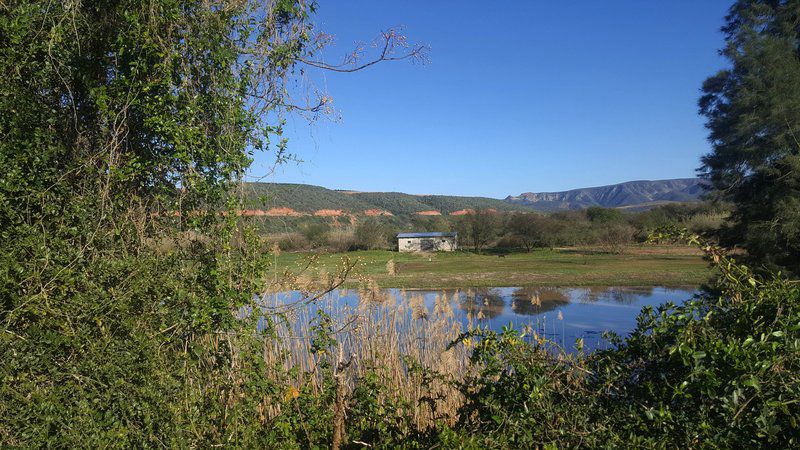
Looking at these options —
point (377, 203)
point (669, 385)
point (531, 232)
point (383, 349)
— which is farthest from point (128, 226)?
point (377, 203)

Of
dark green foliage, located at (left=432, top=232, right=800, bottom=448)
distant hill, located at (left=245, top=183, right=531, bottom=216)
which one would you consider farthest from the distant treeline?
dark green foliage, located at (left=432, top=232, right=800, bottom=448)

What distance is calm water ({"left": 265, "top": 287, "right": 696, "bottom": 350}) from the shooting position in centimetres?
988

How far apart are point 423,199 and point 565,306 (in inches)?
2787

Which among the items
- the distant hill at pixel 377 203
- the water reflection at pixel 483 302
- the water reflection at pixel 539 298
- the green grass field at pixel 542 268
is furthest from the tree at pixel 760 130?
the distant hill at pixel 377 203

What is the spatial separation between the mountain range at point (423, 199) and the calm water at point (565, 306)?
9.97ft

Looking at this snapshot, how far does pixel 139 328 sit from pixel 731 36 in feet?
38.9

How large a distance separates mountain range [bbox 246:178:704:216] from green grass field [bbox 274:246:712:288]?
133 inches

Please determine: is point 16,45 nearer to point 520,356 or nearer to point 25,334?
point 25,334

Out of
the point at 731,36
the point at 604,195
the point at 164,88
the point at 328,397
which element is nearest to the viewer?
the point at 328,397

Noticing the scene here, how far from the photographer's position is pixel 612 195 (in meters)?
142

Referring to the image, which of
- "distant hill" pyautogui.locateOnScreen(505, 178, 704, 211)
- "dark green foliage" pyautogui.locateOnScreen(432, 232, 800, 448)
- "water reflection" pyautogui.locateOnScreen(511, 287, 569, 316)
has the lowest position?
"water reflection" pyautogui.locateOnScreen(511, 287, 569, 316)

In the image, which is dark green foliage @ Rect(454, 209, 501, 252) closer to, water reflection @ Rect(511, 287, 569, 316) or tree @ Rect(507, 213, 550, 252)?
tree @ Rect(507, 213, 550, 252)

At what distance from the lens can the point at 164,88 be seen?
12.7ft

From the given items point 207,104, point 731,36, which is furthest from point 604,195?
point 207,104
